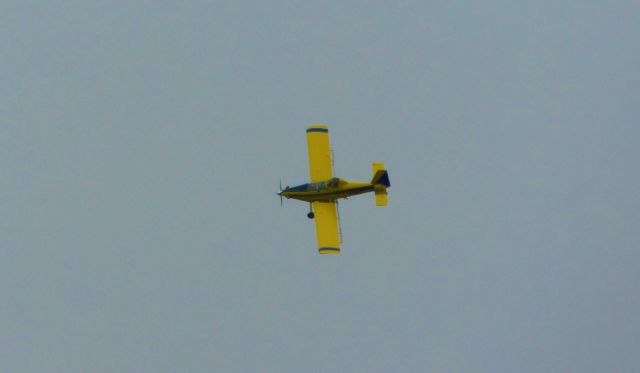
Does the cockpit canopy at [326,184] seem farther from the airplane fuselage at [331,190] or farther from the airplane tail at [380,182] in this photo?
the airplane tail at [380,182]

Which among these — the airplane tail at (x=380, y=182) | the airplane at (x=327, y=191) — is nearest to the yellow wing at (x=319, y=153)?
the airplane at (x=327, y=191)

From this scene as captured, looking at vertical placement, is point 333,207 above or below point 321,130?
below

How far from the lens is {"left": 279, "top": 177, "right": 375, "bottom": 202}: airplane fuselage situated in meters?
98.9

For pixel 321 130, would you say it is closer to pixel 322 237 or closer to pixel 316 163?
pixel 316 163

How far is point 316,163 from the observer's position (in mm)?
100812

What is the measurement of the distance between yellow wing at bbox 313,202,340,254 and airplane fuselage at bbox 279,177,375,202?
56 cm

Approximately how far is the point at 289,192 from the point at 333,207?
3840 millimetres

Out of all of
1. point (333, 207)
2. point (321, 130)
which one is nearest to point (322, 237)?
point (333, 207)

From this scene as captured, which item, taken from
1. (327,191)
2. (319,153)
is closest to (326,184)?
(327,191)

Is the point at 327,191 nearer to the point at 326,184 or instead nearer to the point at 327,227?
the point at 326,184

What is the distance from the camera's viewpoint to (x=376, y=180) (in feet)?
325

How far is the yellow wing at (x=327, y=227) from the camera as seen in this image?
96688 mm

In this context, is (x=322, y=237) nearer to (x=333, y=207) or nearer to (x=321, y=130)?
(x=333, y=207)

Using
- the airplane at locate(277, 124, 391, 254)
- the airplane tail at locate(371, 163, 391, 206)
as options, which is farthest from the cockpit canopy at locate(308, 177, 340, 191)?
the airplane tail at locate(371, 163, 391, 206)
